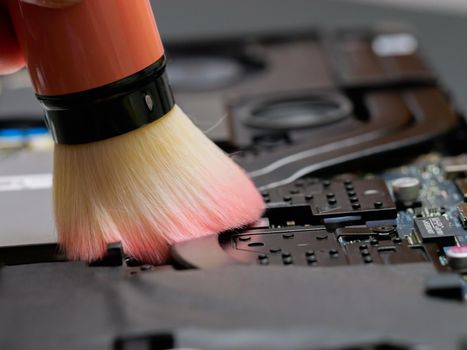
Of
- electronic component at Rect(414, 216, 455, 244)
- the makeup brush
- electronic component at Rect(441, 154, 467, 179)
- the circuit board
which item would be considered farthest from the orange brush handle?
electronic component at Rect(441, 154, 467, 179)

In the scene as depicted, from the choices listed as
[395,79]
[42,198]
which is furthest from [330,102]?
[42,198]

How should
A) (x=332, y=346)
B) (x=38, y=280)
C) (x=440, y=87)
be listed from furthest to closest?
(x=440, y=87) → (x=38, y=280) → (x=332, y=346)

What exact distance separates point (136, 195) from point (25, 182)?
0.95ft

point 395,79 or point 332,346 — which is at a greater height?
point 395,79

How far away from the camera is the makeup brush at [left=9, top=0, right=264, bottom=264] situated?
31.8 inches

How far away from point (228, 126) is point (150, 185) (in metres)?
0.43

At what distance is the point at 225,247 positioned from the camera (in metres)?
0.86

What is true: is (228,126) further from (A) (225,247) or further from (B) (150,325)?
(B) (150,325)

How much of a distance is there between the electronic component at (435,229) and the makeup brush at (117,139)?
18 centimetres

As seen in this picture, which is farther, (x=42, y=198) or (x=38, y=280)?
(x=42, y=198)

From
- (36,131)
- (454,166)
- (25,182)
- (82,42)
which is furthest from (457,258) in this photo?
(36,131)

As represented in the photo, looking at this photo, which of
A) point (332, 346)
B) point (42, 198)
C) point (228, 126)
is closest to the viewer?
point (332, 346)

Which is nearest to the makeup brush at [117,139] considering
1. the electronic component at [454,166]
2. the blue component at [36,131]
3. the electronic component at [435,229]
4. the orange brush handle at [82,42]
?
the orange brush handle at [82,42]

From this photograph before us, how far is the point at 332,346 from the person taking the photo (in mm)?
647
